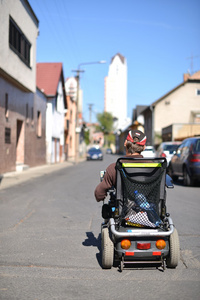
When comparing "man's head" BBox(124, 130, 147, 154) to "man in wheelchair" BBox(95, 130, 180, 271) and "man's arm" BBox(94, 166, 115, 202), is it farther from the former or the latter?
"man's arm" BBox(94, 166, 115, 202)

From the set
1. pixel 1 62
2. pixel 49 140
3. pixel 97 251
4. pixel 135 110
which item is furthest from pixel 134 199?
pixel 135 110

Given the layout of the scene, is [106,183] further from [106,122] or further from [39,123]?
[106,122]

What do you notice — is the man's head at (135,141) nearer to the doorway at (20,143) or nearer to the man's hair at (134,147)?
the man's hair at (134,147)

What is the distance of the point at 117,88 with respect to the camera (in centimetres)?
15238

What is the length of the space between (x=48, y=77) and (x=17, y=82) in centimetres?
1576

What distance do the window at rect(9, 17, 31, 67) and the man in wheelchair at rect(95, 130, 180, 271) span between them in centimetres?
1487

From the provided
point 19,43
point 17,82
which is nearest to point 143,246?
point 17,82

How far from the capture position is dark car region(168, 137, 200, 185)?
12.3 metres

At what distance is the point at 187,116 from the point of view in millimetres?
46375

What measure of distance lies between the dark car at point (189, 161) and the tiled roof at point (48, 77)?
1944 centimetres

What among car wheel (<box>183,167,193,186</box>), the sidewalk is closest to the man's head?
car wheel (<box>183,167,193,186</box>)

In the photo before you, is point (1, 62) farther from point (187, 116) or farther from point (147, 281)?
point (187, 116)

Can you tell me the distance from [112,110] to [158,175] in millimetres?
151232

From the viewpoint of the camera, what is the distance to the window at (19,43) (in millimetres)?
17609
